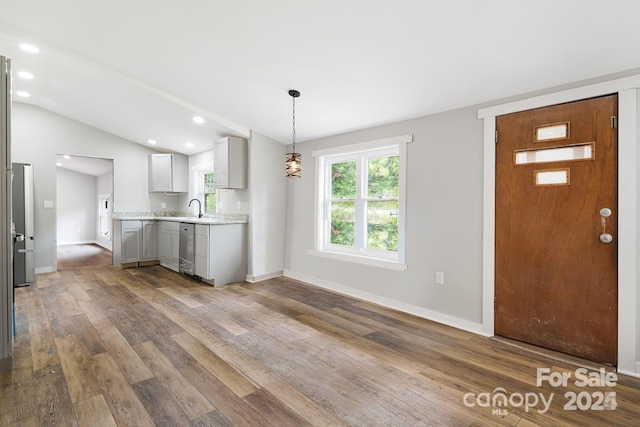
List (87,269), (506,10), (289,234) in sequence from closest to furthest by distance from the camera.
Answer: (506,10), (289,234), (87,269)

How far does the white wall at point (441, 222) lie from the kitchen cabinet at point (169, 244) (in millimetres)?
3222

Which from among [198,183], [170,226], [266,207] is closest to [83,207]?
[198,183]

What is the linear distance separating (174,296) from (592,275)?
426cm

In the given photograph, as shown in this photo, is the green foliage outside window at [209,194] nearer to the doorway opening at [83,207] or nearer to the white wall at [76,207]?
the doorway opening at [83,207]

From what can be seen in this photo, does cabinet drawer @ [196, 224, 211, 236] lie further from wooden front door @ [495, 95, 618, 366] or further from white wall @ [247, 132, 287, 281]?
wooden front door @ [495, 95, 618, 366]

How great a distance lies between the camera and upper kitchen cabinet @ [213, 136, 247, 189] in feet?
15.0

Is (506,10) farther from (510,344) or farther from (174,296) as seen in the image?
(174,296)

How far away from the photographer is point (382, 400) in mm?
1875

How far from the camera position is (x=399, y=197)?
3482mm

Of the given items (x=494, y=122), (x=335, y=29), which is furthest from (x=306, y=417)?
(x=494, y=122)

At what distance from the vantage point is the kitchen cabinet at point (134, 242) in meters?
5.52

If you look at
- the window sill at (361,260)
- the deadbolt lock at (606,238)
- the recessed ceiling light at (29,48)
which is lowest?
the window sill at (361,260)

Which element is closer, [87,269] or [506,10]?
[506,10]

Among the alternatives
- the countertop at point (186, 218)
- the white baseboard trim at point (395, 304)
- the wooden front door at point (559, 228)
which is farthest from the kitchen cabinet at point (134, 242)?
the wooden front door at point (559, 228)
